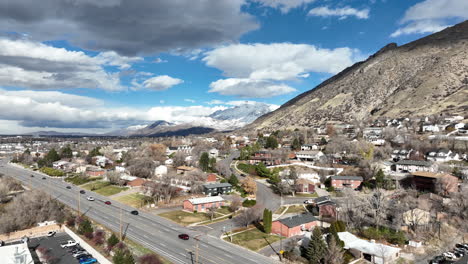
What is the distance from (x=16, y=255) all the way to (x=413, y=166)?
329ft

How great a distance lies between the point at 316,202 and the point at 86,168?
3987 inches

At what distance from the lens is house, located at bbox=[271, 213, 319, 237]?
53.8 meters

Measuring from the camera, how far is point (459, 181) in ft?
249

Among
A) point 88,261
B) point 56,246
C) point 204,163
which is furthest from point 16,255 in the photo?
point 204,163

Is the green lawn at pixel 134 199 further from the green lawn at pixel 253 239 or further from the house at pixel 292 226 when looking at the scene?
the house at pixel 292 226

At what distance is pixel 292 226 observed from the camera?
53.6 metres

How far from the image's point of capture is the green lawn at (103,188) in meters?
91.7

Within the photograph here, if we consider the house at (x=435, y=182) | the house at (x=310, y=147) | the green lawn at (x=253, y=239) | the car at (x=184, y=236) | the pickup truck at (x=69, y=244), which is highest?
the house at (x=310, y=147)

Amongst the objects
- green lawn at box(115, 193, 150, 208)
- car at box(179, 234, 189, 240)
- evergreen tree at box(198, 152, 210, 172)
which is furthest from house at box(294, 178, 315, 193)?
green lawn at box(115, 193, 150, 208)

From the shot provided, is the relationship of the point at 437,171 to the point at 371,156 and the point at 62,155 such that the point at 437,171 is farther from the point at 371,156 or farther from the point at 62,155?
the point at 62,155

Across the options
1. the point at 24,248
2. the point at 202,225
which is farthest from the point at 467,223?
the point at 24,248

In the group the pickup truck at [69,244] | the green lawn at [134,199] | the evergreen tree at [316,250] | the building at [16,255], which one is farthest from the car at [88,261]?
the evergreen tree at [316,250]

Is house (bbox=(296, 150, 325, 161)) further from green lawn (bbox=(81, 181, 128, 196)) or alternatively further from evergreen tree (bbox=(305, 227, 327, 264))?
evergreen tree (bbox=(305, 227, 327, 264))

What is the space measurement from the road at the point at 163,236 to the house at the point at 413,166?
6875 cm
